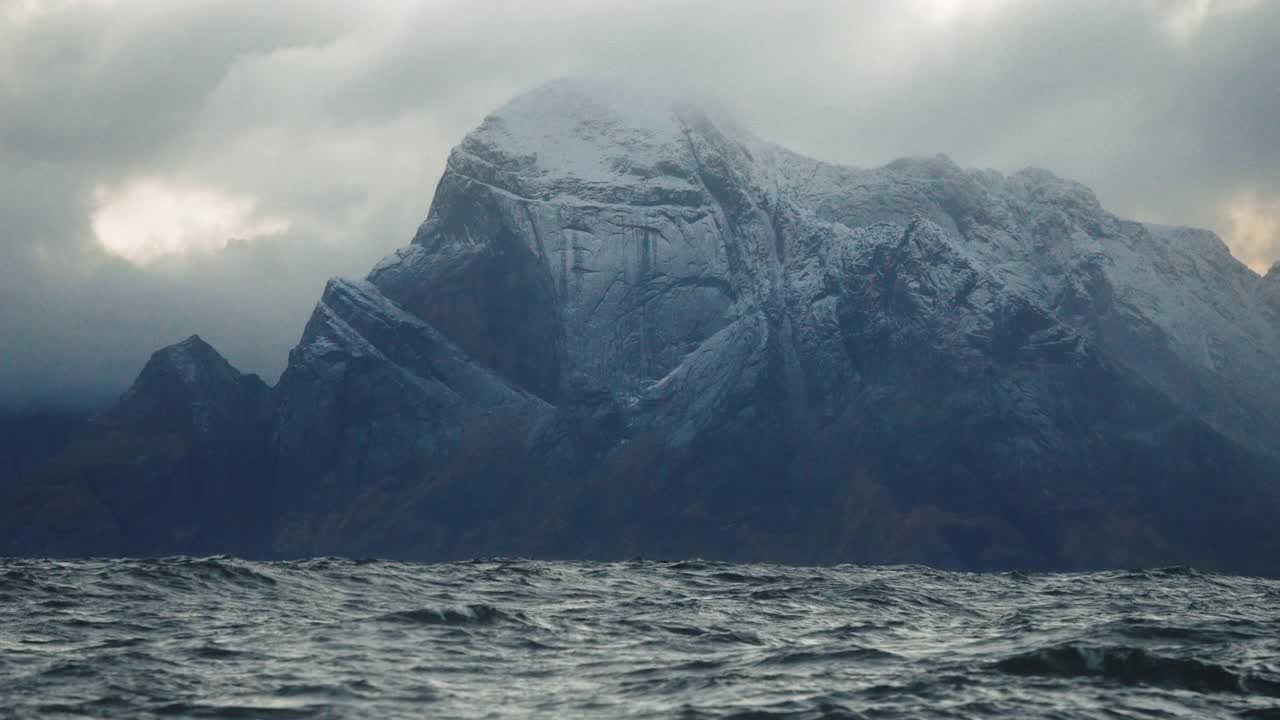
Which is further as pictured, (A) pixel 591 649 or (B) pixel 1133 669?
(A) pixel 591 649

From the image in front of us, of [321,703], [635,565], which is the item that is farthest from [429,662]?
[635,565]

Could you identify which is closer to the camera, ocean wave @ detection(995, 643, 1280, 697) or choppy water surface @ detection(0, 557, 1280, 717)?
choppy water surface @ detection(0, 557, 1280, 717)

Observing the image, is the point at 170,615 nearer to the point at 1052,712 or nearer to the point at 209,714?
the point at 209,714

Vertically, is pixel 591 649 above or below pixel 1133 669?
below

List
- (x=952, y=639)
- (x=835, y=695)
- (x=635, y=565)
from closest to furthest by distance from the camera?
(x=835, y=695) → (x=952, y=639) → (x=635, y=565)

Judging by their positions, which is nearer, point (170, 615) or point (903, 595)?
point (170, 615)

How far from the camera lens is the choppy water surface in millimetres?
48531

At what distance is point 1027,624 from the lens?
234ft

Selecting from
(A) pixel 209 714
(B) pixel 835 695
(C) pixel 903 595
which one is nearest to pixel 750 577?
(C) pixel 903 595

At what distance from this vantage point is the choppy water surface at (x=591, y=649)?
4853 cm

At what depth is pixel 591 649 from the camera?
199 ft

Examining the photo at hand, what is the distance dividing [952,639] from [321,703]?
99.1 ft

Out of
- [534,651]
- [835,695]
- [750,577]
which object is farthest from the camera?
[750,577]

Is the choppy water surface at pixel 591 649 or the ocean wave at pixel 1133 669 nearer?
the choppy water surface at pixel 591 649
